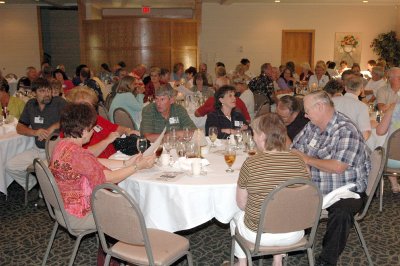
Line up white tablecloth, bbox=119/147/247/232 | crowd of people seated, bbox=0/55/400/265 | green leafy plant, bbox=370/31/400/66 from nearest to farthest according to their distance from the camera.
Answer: crowd of people seated, bbox=0/55/400/265, white tablecloth, bbox=119/147/247/232, green leafy plant, bbox=370/31/400/66

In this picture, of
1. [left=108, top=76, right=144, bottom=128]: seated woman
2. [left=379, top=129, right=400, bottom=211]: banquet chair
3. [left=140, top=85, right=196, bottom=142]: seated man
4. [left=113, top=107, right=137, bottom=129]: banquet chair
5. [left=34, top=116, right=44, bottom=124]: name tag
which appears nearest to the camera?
[left=379, top=129, right=400, bottom=211]: banquet chair

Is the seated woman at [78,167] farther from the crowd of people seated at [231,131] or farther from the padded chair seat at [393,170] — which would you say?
the padded chair seat at [393,170]

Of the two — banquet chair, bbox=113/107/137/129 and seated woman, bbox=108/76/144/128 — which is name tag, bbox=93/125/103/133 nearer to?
banquet chair, bbox=113/107/137/129

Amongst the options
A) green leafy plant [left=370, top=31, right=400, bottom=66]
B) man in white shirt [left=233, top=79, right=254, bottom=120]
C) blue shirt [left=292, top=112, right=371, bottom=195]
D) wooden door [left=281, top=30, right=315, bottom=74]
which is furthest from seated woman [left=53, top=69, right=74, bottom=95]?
green leafy plant [left=370, top=31, right=400, bottom=66]

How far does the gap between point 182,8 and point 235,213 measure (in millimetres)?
12673

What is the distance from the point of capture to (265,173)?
246 cm

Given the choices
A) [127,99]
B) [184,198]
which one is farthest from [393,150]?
[127,99]

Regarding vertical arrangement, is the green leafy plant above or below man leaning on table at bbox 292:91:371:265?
above

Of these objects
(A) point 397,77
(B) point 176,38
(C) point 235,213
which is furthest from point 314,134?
(B) point 176,38

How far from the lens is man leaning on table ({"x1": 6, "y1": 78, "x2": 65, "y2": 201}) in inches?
184

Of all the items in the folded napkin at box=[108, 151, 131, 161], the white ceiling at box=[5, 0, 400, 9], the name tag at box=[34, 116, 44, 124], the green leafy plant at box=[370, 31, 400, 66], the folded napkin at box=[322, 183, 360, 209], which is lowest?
the folded napkin at box=[322, 183, 360, 209]

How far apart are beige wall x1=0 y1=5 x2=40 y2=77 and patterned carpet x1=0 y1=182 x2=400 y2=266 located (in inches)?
458

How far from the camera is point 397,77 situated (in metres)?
6.30

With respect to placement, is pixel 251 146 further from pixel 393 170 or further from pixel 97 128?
pixel 393 170
